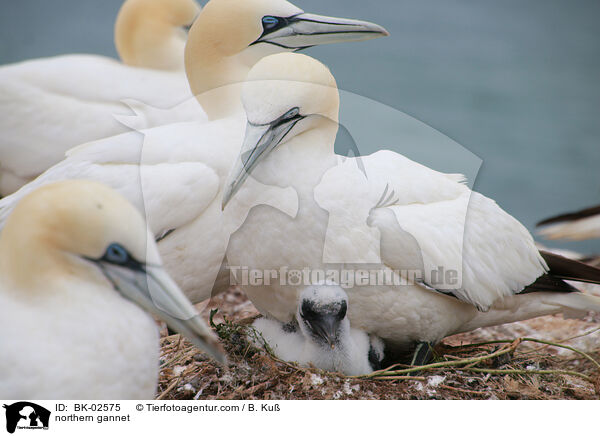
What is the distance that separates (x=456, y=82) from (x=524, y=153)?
35 cm

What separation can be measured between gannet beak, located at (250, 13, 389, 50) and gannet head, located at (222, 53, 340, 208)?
27cm

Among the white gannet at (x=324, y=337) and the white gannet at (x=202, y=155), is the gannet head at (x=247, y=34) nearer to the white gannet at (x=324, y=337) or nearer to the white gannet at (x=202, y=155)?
the white gannet at (x=202, y=155)

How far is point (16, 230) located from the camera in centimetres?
158

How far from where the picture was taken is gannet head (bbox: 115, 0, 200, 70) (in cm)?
364

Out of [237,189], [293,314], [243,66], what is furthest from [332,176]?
[243,66]

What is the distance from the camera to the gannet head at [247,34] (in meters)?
2.36

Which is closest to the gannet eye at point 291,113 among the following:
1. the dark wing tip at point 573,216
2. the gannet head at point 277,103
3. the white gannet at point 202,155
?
the gannet head at point 277,103

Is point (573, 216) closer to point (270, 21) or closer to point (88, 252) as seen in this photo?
point (270, 21)

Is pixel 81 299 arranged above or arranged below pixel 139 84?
below

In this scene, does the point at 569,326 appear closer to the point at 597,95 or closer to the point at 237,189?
the point at 597,95

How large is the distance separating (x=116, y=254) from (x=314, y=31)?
1153 millimetres
